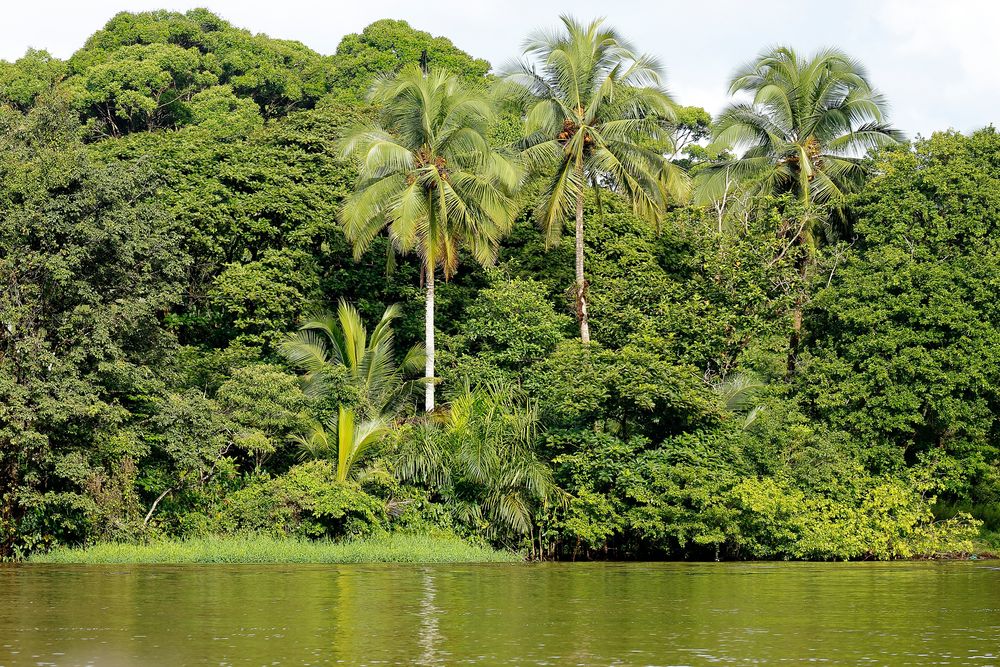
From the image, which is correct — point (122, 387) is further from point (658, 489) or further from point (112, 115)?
point (112, 115)

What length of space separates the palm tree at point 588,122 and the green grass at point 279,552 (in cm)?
1008

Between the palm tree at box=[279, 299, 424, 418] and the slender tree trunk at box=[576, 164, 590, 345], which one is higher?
the slender tree trunk at box=[576, 164, 590, 345]

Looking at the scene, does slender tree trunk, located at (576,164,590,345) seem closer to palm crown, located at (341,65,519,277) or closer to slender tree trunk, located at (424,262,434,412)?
palm crown, located at (341,65,519,277)

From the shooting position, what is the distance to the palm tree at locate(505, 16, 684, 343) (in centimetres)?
3512

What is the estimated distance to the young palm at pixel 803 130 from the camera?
3825 cm

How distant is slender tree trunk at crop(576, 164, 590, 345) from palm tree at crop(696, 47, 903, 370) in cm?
554

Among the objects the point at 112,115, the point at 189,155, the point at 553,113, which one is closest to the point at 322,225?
the point at 189,155

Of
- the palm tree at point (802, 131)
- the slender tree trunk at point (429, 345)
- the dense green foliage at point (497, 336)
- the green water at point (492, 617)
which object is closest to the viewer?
the green water at point (492, 617)

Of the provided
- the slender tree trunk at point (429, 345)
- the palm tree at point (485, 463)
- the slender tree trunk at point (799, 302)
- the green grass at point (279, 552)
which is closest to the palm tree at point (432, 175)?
the slender tree trunk at point (429, 345)

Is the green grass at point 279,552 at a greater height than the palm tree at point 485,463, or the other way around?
the palm tree at point 485,463

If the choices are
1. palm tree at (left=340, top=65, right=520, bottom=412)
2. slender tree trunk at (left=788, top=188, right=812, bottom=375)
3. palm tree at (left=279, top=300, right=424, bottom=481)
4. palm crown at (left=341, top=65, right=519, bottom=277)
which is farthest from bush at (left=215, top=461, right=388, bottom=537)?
slender tree trunk at (left=788, top=188, right=812, bottom=375)

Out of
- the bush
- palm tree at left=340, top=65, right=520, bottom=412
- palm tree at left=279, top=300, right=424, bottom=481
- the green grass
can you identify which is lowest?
the green grass

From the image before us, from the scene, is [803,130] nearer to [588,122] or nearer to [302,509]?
[588,122]

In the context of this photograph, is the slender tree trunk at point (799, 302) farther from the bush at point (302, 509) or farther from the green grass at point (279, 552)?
the bush at point (302, 509)
